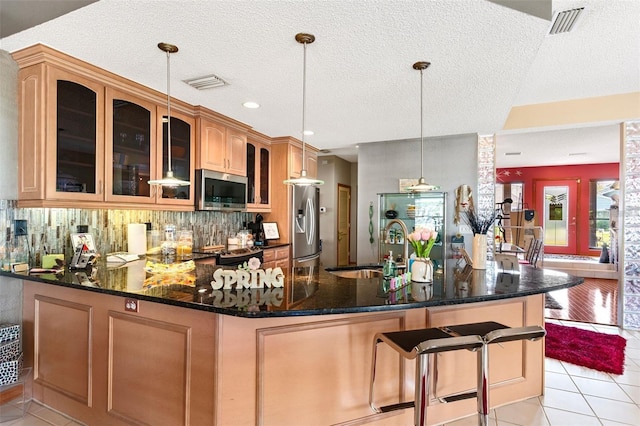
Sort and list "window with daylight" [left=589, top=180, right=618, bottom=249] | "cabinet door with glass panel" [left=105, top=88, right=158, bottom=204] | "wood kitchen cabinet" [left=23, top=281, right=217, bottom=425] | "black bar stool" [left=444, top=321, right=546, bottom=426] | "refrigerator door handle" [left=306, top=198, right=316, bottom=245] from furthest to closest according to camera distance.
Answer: "window with daylight" [left=589, top=180, right=618, bottom=249]
"refrigerator door handle" [left=306, top=198, right=316, bottom=245]
"cabinet door with glass panel" [left=105, top=88, right=158, bottom=204]
"wood kitchen cabinet" [left=23, top=281, right=217, bottom=425]
"black bar stool" [left=444, top=321, right=546, bottom=426]

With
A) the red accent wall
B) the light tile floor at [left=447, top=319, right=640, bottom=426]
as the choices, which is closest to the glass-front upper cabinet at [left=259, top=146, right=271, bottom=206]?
the light tile floor at [left=447, top=319, right=640, bottom=426]

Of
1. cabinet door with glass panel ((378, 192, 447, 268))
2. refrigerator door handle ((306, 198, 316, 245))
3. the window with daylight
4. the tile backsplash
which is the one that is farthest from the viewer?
the window with daylight

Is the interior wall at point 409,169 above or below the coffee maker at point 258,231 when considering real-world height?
above

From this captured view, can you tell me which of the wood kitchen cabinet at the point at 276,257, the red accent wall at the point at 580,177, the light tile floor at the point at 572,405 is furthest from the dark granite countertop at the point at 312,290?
the red accent wall at the point at 580,177

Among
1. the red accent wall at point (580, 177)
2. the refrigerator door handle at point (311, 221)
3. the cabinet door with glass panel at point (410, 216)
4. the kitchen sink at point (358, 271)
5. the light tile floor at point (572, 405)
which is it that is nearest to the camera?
the light tile floor at point (572, 405)

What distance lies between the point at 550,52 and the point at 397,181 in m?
2.72

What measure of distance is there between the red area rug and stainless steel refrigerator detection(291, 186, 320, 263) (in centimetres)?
332

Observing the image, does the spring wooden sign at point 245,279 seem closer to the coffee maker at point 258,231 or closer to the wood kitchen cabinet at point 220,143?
the wood kitchen cabinet at point 220,143

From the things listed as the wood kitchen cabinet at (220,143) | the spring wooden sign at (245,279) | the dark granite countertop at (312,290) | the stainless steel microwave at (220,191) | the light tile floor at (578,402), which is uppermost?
the wood kitchen cabinet at (220,143)

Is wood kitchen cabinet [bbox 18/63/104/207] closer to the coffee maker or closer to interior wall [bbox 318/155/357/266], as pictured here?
the coffee maker

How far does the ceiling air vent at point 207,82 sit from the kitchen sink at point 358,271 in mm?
1885

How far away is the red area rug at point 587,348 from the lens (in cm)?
301

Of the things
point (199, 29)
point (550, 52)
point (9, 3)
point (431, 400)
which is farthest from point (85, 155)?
point (550, 52)

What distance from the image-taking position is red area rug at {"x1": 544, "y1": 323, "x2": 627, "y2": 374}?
9.89 feet
